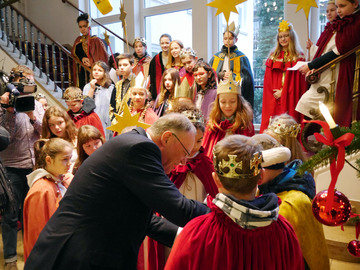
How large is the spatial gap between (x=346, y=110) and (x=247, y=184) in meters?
2.70

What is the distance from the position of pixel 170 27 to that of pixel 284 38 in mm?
4022

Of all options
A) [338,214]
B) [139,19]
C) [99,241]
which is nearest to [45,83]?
[139,19]

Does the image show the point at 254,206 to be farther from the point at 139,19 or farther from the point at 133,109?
the point at 139,19

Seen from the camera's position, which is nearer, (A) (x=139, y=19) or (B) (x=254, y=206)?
(B) (x=254, y=206)

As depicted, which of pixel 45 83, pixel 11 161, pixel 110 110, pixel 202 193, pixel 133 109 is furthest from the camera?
pixel 45 83

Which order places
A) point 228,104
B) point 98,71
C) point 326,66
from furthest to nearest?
1. point 98,71
2. point 326,66
3. point 228,104

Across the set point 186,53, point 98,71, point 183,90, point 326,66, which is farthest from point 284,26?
point 98,71

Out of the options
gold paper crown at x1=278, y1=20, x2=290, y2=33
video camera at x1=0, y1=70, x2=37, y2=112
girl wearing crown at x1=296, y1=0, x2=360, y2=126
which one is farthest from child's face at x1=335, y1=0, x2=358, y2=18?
video camera at x1=0, y1=70, x2=37, y2=112

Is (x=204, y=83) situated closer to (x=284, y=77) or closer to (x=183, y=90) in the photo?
(x=183, y=90)

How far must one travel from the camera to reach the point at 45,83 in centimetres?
714

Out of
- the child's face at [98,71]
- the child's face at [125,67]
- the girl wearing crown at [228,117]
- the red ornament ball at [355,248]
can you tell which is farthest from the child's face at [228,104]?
the child's face at [98,71]

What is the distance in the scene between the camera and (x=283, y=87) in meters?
4.60

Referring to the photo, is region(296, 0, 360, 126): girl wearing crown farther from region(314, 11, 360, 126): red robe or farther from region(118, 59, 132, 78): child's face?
region(118, 59, 132, 78): child's face

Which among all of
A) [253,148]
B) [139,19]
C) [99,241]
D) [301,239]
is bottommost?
[301,239]
